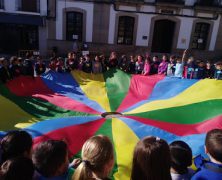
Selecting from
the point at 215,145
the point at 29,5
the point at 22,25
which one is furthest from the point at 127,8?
the point at 215,145

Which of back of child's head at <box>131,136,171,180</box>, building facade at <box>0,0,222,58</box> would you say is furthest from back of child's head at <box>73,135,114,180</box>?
building facade at <box>0,0,222,58</box>

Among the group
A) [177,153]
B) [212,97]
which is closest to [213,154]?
[177,153]

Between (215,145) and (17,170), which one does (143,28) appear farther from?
(17,170)

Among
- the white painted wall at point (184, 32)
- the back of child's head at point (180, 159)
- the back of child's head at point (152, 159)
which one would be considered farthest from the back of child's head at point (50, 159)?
the white painted wall at point (184, 32)

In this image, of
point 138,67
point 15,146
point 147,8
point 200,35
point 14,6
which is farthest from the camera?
point 200,35

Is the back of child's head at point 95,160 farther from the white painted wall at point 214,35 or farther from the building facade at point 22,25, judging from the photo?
the white painted wall at point 214,35

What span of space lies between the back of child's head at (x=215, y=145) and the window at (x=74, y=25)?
39.3 ft

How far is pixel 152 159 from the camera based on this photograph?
1.84 m

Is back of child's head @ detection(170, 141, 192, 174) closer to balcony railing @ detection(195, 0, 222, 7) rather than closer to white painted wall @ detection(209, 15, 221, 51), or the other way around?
balcony railing @ detection(195, 0, 222, 7)

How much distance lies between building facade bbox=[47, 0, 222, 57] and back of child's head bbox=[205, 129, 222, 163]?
38.5ft

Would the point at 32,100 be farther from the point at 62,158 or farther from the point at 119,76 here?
the point at 62,158

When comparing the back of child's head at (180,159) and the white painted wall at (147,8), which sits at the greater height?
the white painted wall at (147,8)

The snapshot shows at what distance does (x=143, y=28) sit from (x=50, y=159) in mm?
12484

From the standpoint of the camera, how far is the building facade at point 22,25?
507 inches
